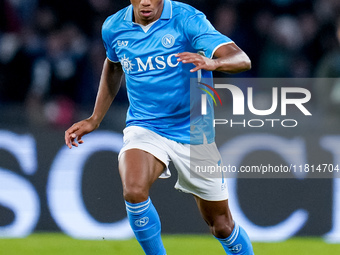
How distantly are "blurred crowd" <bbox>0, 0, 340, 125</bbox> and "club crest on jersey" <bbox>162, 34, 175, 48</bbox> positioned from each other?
2019mm

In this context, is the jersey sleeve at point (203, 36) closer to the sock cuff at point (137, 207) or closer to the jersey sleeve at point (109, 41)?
the jersey sleeve at point (109, 41)

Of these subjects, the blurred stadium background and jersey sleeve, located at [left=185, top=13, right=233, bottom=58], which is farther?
the blurred stadium background

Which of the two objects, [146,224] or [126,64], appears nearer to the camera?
[146,224]

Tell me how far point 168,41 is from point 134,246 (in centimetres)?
194

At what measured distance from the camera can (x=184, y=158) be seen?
3.92 m

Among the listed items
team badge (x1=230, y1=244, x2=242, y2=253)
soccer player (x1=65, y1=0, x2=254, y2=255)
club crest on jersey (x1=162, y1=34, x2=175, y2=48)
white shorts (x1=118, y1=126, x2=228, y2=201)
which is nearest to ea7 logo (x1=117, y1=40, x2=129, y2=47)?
soccer player (x1=65, y1=0, x2=254, y2=255)

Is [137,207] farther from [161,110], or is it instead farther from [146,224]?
[161,110]

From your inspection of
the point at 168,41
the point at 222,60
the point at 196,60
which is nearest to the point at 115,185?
the point at 168,41

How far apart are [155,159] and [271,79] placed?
7.86ft

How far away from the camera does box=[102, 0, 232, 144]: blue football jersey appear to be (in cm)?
383

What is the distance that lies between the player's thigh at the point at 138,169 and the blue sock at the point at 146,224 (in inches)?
4.0

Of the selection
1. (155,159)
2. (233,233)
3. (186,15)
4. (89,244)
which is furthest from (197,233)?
(186,15)

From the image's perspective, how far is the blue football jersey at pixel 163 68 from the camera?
12.6ft

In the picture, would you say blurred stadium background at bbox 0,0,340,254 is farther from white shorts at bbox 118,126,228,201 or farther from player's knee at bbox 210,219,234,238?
white shorts at bbox 118,126,228,201
